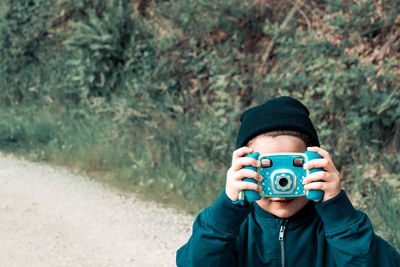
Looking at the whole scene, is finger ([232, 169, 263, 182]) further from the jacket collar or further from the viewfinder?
the jacket collar

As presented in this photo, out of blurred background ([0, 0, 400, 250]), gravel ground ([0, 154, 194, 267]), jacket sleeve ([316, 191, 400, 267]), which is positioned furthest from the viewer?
blurred background ([0, 0, 400, 250])

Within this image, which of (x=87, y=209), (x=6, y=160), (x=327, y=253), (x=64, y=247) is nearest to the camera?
(x=327, y=253)

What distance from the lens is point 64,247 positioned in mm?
4262

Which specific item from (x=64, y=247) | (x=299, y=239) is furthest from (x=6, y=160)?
(x=299, y=239)

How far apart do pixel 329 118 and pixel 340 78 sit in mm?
553

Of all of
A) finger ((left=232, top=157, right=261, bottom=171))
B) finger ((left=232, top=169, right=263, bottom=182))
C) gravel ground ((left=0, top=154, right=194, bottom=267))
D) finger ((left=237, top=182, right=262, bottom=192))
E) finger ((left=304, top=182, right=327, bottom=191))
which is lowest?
gravel ground ((left=0, top=154, right=194, bottom=267))

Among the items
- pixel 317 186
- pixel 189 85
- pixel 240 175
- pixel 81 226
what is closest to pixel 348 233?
pixel 317 186

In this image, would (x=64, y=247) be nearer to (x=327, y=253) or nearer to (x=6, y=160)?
(x=327, y=253)

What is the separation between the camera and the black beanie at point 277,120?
1938 millimetres

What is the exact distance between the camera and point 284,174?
1.79m

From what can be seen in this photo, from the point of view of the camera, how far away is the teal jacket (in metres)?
1.77

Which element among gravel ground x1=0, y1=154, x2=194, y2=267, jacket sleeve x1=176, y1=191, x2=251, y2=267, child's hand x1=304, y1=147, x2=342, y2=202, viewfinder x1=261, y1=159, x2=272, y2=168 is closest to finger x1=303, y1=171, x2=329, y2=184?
child's hand x1=304, y1=147, x2=342, y2=202

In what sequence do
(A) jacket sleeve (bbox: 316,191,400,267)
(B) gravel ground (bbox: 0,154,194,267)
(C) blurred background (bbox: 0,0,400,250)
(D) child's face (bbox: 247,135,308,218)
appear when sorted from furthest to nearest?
(C) blurred background (bbox: 0,0,400,250) < (B) gravel ground (bbox: 0,154,194,267) < (D) child's face (bbox: 247,135,308,218) < (A) jacket sleeve (bbox: 316,191,400,267)

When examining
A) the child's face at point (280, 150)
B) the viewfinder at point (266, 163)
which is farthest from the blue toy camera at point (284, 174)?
the child's face at point (280, 150)
